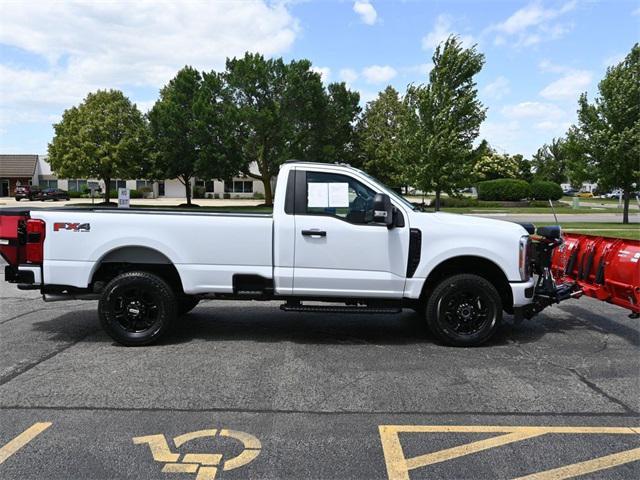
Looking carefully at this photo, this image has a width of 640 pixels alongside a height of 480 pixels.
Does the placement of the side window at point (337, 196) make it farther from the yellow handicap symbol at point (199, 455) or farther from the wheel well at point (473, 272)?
the yellow handicap symbol at point (199, 455)

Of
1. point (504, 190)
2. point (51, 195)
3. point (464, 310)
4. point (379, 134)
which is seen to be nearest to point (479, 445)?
point (464, 310)

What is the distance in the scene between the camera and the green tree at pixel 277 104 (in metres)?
41.9

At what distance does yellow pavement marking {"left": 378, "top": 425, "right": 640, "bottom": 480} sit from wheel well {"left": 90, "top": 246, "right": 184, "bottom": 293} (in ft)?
10.7

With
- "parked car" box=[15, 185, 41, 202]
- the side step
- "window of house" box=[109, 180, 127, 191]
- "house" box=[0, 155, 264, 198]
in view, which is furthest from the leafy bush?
the side step

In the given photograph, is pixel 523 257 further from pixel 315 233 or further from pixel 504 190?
pixel 504 190

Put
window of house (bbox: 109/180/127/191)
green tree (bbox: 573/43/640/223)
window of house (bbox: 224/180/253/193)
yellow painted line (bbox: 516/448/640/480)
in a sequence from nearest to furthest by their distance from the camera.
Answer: yellow painted line (bbox: 516/448/640/480) → green tree (bbox: 573/43/640/223) → window of house (bbox: 109/180/127/191) → window of house (bbox: 224/180/253/193)

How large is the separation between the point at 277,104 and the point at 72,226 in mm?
37348

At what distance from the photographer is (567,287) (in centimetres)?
655

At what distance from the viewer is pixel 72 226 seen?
595 centimetres

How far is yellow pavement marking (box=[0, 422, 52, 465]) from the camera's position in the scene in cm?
359

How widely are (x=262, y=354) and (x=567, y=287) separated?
370 centimetres

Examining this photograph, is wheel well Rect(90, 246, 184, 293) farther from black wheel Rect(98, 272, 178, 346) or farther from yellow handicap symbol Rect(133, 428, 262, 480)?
yellow handicap symbol Rect(133, 428, 262, 480)

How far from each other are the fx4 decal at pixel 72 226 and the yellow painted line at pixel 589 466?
4845 mm

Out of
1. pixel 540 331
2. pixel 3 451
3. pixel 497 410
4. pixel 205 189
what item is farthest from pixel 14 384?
pixel 205 189
